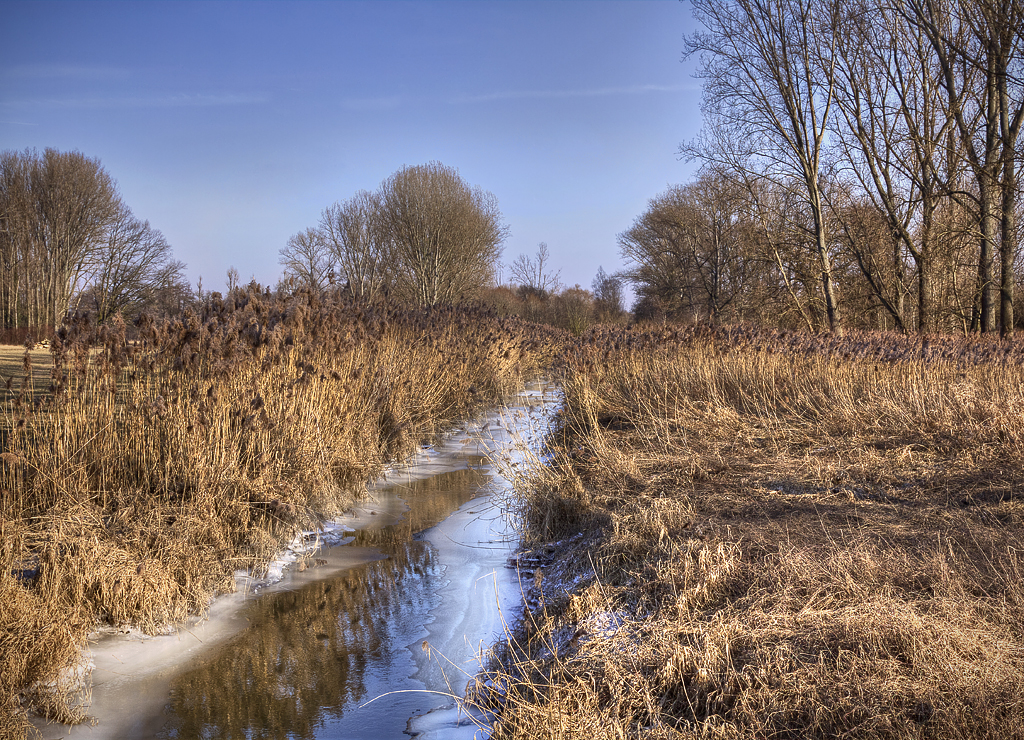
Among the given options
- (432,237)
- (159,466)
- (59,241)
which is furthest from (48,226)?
(159,466)

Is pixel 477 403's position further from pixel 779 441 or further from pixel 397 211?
pixel 397 211

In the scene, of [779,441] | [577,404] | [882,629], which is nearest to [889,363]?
[779,441]

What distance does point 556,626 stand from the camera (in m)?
2.93

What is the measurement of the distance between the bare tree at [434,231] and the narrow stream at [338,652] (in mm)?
24551

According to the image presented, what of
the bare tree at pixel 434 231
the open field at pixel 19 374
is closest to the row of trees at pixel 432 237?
the bare tree at pixel 434 231

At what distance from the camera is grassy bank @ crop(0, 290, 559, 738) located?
283cm

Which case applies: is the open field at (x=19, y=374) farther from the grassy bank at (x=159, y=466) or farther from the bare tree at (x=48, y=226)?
the bare tree at (x=48, y=226)

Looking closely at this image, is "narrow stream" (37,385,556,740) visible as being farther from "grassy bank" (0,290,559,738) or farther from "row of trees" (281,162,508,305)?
"row of trees" (281,162,508,305)

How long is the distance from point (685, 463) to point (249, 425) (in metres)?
3.24

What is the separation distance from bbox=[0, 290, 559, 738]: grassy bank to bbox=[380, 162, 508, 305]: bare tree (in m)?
23.2

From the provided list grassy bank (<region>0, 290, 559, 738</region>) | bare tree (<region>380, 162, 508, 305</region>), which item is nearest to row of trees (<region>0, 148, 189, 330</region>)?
bare tree (<region>380, 162, 508, 305</region>)

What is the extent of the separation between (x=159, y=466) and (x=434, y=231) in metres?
26.1

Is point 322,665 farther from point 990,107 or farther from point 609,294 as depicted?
point 609,294

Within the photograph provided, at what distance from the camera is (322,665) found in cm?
287
